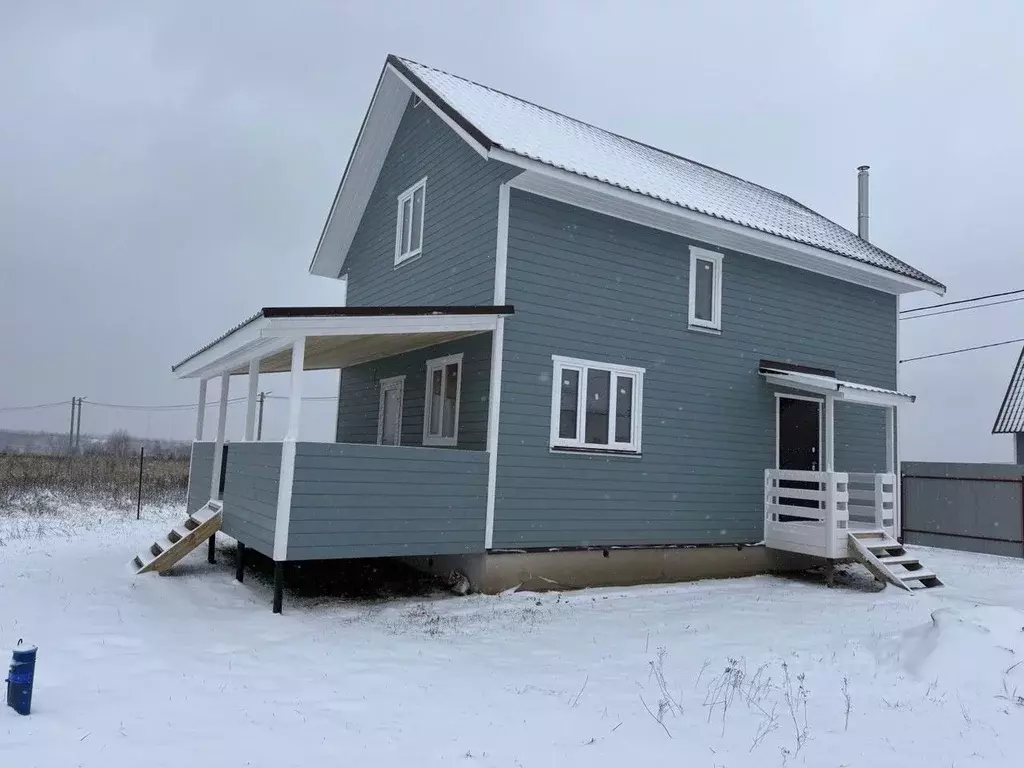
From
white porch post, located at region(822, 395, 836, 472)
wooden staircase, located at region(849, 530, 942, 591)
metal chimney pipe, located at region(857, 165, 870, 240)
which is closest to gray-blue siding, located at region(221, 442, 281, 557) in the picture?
wooden staircase, located at region(849, 530, 942, 591)

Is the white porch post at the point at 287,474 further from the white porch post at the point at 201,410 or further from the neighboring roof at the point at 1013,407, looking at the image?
the neighboring roof at the point at 1013,407

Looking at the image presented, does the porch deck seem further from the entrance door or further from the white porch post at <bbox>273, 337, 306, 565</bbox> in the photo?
the entrance door

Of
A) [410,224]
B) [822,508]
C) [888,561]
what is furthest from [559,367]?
[888,561]

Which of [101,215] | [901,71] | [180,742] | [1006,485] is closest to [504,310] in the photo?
[180,742]

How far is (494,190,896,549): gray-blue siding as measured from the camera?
10523 millimetres

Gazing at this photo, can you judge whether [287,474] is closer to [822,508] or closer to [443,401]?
[443,401]

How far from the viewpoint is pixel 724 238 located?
12445 mm

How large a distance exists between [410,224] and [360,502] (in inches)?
226

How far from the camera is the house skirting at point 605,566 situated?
403 inches

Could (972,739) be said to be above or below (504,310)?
below

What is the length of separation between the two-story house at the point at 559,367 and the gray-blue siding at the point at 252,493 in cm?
5

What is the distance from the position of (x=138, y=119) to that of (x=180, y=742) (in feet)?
118

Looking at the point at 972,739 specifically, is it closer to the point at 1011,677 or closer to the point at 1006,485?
the point at 1011,677

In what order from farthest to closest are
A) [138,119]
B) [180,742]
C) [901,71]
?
1. [138,119]
2. [901,71]
3. [180,742]
